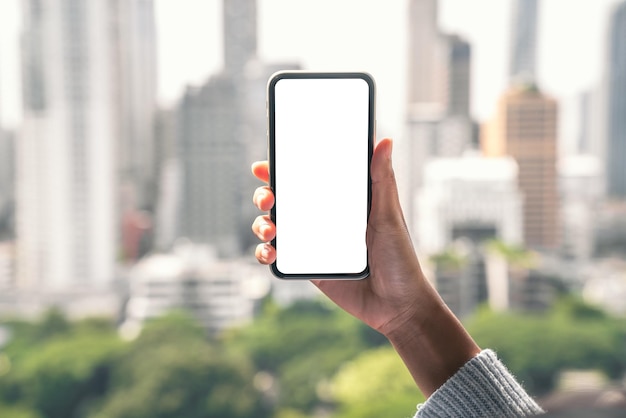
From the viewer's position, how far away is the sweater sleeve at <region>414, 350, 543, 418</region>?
0.39 meters

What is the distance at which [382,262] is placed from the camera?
0.47 meters

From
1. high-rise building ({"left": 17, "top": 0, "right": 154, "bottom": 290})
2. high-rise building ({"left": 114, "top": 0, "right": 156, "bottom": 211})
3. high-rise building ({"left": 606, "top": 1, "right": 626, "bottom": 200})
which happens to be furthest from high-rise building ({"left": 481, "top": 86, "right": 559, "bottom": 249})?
high-rise building ({"left": 17, "top": 0, "right": 154, "bottom": 290})

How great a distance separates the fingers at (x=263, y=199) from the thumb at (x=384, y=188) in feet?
0.21

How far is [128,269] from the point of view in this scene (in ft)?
47.0

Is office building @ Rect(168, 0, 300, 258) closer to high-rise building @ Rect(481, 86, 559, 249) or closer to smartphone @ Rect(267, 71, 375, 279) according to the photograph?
high-rise building @ Rect(481, 86, 559, 249)

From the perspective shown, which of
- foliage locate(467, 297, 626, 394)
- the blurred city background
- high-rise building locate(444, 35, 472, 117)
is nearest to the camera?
foliage locate(467, 297, 626, 394)

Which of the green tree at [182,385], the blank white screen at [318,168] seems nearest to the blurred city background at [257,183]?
the green tree at [182,385]

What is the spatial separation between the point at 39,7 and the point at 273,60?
431 cm

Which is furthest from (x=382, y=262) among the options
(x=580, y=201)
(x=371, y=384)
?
(x=580, y=201)

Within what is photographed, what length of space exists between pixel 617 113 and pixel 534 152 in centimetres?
167

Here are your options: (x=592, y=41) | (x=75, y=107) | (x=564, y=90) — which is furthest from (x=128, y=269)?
(x=592, y=41)

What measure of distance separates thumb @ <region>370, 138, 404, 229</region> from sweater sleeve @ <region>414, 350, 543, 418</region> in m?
0.10

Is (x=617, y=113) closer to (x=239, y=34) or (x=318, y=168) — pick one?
(x=239, y=34)

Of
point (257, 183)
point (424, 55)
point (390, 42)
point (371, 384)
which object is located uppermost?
point (390, 42)
